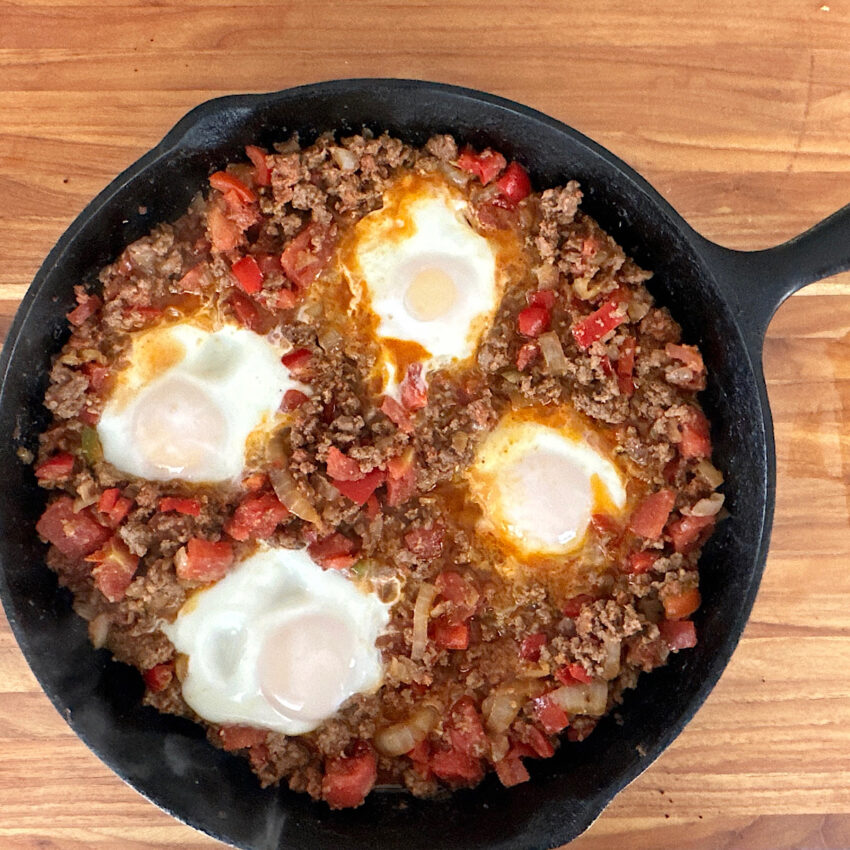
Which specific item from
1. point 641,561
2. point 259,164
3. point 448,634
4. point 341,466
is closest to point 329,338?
point 341,466

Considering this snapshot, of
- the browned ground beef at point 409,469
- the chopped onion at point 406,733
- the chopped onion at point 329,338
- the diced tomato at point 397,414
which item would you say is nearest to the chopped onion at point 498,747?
the browned ground beef at point 409,469

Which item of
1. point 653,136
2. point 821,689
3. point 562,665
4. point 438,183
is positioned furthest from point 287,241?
point 821,689

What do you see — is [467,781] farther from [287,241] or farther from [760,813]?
[287,241]

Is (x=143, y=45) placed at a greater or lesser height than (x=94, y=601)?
greater

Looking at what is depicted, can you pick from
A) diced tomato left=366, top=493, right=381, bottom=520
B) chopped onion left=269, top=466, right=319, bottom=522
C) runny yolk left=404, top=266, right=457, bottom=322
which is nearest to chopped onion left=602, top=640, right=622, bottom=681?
diced tomato left=366, top=493, right=381, bottom=520

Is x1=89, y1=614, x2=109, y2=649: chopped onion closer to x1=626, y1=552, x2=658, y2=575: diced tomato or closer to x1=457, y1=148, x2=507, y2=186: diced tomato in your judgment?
x1=626, y1=552, x2=658, y2=575: diced tomato

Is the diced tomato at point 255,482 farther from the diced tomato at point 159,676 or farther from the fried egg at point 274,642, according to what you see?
the diced tomato at point 159,676
